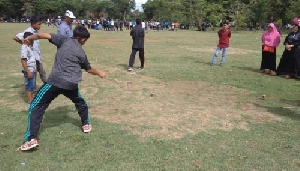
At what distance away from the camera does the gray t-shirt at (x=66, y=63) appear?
442cm

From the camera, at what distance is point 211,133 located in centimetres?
521

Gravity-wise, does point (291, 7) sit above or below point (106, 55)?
above

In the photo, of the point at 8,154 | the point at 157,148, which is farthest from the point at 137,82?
the point at 8,154

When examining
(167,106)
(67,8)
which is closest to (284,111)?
(167,106)

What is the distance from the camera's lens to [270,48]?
10688 mm

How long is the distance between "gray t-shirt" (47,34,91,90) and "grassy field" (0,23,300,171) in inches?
38.4

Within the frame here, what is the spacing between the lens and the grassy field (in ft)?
13.9

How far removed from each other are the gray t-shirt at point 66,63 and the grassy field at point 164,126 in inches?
38.4

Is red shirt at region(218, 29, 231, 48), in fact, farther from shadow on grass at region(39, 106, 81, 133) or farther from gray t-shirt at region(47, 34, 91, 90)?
gray t-shirt at region(47, 34, 91, 90)

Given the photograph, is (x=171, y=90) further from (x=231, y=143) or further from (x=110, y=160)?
(x=110, y=160)

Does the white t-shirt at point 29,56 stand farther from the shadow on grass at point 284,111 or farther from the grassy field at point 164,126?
the shadow on grass at point 284,111

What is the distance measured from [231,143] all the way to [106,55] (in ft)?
34.7

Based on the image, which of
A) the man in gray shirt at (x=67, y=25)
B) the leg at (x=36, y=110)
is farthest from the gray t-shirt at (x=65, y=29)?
the leg at (x=36, y=110)

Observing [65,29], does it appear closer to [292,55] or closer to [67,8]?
[292,55]
